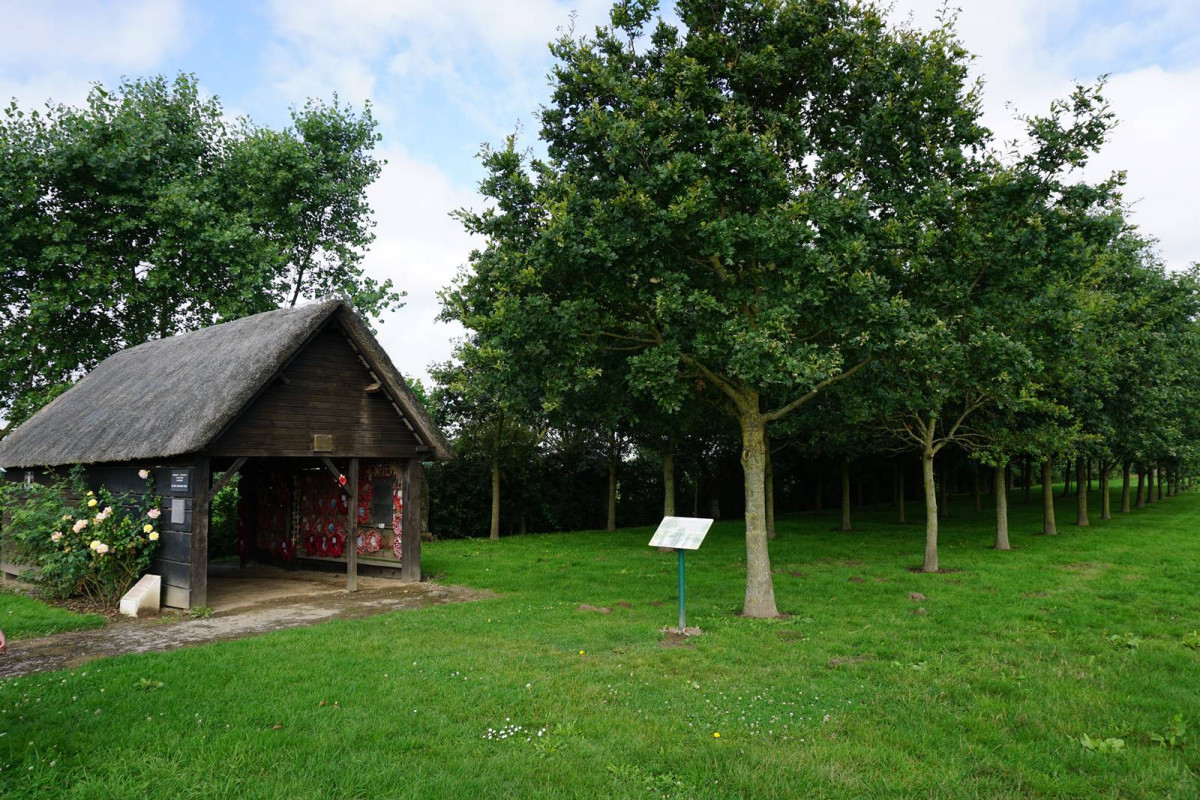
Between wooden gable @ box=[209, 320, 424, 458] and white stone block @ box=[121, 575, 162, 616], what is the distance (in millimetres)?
2658

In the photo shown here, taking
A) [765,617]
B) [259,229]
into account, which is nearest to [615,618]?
[765,617]

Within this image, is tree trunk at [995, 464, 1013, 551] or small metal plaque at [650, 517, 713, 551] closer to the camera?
small metal plaque at [650, 517, 713, 551]

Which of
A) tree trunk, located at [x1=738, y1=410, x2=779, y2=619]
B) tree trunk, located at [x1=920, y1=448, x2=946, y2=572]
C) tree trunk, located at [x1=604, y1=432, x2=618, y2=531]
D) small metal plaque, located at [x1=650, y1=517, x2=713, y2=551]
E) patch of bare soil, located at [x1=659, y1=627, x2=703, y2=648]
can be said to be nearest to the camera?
patch of bare soil, located at [x1=659, y1=627, x2=703, y2=648]

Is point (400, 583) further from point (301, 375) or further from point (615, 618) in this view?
point (615, 618)

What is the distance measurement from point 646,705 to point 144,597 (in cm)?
1026

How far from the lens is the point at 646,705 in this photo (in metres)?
7.22

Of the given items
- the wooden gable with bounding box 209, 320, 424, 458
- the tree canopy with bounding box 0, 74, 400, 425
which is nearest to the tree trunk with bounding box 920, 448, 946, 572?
the wooden gable with bounding box 209, 320, 424, 458

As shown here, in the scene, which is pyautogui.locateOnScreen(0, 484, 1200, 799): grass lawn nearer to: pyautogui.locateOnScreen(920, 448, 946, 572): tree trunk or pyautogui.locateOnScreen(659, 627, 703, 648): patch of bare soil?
pyautogui.locateOnScreen(659, 627, 703, 648): patch of bare soil

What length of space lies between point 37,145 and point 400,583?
19425 mm

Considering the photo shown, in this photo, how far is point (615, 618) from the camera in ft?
38.8

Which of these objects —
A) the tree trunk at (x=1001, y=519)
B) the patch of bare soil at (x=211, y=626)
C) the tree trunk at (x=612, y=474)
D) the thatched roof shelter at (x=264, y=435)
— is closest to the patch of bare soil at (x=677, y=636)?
the patch of bare soil at (x=211, y=626)

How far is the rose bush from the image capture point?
43.4 ft

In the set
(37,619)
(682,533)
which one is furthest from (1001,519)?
(37,619)

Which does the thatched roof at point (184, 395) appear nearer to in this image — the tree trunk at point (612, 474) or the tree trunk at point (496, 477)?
the tree trunk at point (496, 477)
